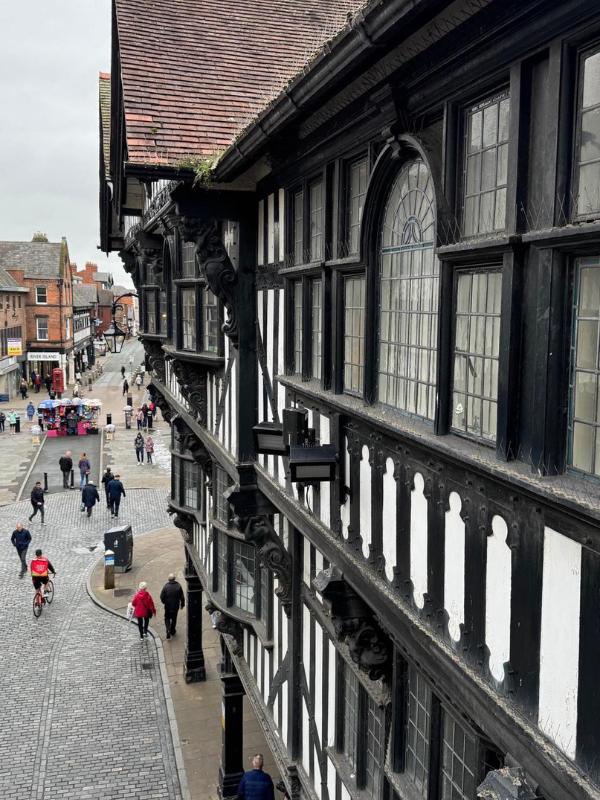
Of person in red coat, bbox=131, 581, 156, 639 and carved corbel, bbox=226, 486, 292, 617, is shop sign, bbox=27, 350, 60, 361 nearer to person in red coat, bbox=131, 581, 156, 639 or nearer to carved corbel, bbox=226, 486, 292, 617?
person in red coat, bbox=131, 581, 156, 639

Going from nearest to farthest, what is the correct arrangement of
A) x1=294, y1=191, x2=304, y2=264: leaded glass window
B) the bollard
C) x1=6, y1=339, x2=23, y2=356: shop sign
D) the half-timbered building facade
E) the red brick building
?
the half-timbered building facade → x1=294, y1=191, x2=304, y2=264: leaded glass window → the bollard → x1=6, y1=339, x2=23, y2=356: shop sign → the red brick building

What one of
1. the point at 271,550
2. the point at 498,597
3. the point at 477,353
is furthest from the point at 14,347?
the point at 498,597

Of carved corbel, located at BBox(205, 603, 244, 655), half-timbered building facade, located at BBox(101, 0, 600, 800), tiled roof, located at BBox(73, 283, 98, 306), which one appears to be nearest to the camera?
half-timbered building facade, located at BBox(101, 0, 600, 800)

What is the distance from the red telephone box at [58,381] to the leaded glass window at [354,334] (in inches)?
1955

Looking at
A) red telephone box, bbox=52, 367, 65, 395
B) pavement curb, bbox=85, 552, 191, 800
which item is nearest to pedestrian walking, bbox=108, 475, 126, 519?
pavement curb, bbox=85, 552, 191, 800

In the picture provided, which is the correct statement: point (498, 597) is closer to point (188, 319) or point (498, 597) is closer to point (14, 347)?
point (188, 319)

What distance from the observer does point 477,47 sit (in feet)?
12.1

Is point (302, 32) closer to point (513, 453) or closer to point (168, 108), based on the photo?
point (168, 108)

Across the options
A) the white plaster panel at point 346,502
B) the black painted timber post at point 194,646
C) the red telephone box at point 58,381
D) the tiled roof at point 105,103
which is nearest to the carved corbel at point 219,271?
the white plaster panel at point 346,502

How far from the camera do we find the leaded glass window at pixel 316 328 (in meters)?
6.56

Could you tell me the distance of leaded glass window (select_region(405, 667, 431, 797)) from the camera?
5016 mm

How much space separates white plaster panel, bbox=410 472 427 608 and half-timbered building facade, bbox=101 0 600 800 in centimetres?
2

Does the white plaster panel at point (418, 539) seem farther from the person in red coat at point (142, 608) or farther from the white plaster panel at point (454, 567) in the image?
the person in red coat at point (142, 608)

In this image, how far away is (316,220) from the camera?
6.46 meters
